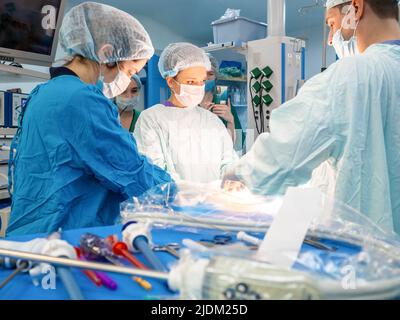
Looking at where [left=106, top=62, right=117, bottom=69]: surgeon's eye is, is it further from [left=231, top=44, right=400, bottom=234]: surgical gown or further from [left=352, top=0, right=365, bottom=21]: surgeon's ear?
[left=352, top=0, right=365, bottom=21]: surgeon's ear

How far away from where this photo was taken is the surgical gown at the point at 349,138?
1124 mm

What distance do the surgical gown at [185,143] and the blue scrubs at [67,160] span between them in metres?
0.90

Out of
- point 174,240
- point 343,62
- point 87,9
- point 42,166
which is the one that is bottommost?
point 174,240

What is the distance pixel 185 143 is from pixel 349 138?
4.35ft

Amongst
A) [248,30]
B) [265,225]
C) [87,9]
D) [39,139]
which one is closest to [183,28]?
[248,30]

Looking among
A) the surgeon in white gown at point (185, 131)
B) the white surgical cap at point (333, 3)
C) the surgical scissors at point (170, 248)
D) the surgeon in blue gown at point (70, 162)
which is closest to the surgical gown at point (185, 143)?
the surgeon in white gown at point (185, 131)

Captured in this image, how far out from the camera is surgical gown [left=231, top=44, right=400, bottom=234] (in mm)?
1124

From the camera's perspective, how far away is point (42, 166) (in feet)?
4.09

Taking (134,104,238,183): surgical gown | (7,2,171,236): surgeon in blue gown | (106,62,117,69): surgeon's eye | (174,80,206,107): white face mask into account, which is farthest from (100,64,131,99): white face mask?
(174,80,206,107): white face mask

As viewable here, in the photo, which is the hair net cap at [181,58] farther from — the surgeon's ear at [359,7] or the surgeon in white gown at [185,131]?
the surgeon's ear at [359,7]

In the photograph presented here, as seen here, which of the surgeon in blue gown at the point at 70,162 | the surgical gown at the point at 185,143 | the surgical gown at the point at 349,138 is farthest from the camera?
the surgical gown at the point at 185,143
